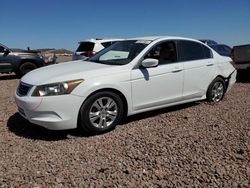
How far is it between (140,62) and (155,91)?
586 millimetres

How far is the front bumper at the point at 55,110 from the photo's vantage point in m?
4.71

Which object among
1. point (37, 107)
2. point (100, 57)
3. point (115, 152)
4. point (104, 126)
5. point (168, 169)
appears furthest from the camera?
point (100, 57)

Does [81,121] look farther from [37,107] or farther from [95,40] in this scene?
[95,40]

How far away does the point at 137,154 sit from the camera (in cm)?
423

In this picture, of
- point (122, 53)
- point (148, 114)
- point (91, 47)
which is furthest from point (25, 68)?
point (148, 114)

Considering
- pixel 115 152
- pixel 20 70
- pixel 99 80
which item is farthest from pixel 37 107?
pixel 20 70

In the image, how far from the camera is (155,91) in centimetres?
570

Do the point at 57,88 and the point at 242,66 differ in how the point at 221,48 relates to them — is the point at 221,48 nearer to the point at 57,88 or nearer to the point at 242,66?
the point at 242,66

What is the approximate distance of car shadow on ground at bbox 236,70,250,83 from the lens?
11.2m

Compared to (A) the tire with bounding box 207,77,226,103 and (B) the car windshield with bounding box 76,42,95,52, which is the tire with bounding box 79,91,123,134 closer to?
(A) the tire with bounding box 207,77,226,103

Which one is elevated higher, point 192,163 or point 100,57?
point 100,57

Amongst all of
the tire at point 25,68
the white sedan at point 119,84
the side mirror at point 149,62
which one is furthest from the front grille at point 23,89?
the tire at point 25,68

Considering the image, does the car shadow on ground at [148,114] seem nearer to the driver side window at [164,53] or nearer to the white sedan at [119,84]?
the white sedan at [119,84]

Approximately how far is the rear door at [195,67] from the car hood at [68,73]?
1615mm
